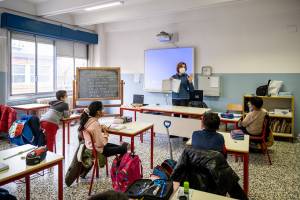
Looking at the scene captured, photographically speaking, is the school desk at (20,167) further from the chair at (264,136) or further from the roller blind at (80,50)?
the roller blind at (80,50)

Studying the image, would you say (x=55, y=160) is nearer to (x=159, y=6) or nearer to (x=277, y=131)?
(x=159, y=6)

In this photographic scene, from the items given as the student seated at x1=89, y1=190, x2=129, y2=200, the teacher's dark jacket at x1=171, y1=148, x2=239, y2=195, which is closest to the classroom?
the teacher's dark jacket at x1=171, y1=148, x2=239, y2=195

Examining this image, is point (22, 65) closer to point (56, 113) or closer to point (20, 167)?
point (56, 113)

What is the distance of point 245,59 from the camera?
5723mm

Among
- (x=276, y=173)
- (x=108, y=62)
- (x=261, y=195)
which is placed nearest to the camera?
(x=261, y=195)

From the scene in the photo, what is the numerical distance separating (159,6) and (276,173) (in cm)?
434

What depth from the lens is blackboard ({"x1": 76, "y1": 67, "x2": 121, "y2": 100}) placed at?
16.3 feet

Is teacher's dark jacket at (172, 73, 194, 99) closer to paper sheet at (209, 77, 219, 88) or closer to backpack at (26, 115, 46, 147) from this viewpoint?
paper sheet at (209, 77, 219, 88)

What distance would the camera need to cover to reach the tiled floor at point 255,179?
9.02ft

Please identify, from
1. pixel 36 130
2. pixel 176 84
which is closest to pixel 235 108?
pixel 176 84

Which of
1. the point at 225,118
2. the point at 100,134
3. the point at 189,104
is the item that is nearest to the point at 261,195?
the point at 225,118

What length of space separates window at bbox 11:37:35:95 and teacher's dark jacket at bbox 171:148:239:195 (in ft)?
17.6

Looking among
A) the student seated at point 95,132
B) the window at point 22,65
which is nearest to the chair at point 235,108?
the student seated at point 95,132

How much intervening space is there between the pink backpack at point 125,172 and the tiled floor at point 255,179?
50 centimetres
